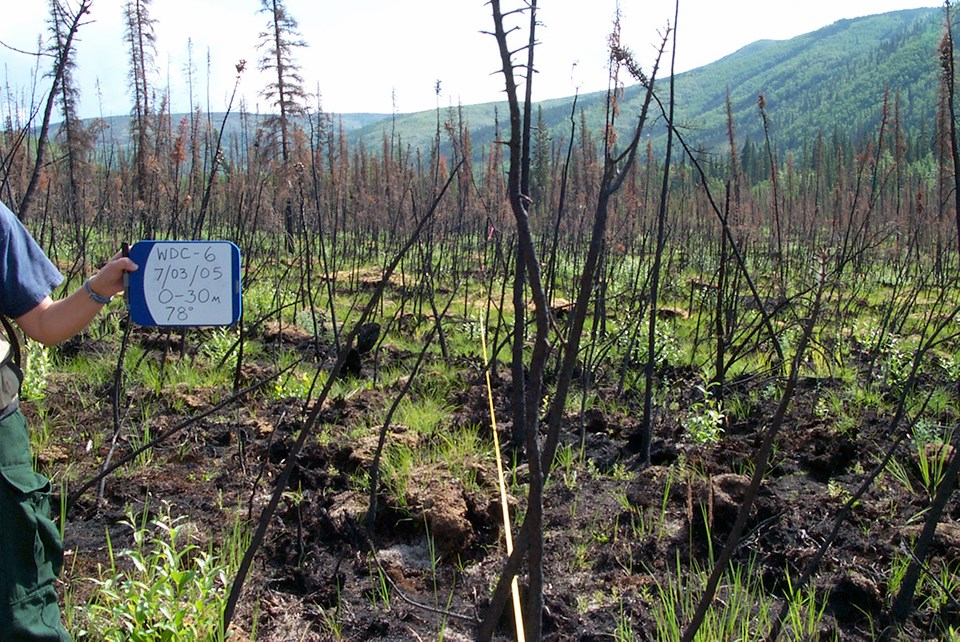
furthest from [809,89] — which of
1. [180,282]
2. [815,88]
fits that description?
[180,282]

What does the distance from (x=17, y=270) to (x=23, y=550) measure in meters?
0.69

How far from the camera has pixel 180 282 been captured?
171 centimetres

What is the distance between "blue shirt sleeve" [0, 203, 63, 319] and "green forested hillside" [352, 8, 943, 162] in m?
52.3

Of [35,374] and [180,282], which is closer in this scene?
[180,282]

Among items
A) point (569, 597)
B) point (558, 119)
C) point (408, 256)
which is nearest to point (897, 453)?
point (569, 597)

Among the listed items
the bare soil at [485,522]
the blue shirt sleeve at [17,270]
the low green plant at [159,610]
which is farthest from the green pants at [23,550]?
the bare soil at [485,522]

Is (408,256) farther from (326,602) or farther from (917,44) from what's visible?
(917,44)

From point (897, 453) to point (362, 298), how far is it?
19.6 ft

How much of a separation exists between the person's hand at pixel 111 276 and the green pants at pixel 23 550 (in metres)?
0.38

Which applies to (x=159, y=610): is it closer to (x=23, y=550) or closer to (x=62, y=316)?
(x=23, y=550)

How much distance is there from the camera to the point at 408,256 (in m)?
12.2

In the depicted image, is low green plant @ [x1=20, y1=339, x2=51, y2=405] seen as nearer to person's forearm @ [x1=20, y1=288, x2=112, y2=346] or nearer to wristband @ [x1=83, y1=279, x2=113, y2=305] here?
person's forearm @ [x1=20, y1=288, x2=112, y2=346]

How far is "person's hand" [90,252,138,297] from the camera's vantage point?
168cm

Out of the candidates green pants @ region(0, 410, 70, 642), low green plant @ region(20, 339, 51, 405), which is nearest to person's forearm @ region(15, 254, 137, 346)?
green pants @ region(0, 410, 70, 642)
